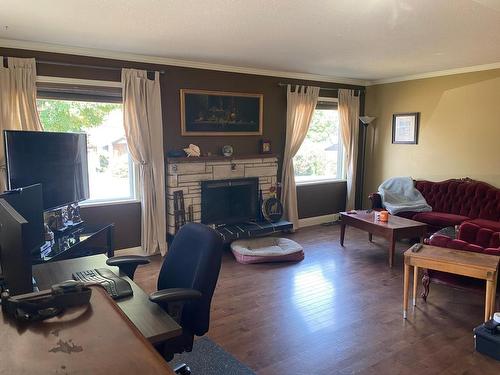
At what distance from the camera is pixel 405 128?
6145 millimetres

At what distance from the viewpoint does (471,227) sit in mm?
3246

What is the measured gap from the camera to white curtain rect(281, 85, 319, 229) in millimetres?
5812

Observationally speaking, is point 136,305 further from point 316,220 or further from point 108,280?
point 316,220

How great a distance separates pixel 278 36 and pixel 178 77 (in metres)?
1.71

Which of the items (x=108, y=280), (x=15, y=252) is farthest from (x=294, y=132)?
(x=15, y=252)

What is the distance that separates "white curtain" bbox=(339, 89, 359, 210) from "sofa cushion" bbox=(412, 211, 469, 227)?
5.09 ft

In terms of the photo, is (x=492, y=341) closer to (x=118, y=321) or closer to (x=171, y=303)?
(x=171, y=303)

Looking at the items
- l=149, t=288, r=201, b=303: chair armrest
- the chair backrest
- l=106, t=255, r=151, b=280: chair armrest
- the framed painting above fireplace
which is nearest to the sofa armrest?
the chair backrest

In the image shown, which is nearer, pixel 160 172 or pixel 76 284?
pixel 76 284

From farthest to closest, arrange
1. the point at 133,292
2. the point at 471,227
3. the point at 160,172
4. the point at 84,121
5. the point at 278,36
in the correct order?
the point at 160,172, the point at 84,121, the point at 278,36, the point at 471,227, the point at 133,292

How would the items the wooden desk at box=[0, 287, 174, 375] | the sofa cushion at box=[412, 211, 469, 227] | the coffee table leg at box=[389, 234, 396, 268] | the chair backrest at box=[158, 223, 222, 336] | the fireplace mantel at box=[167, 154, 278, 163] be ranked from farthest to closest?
the sofa cushion at box=[412, 211, 469, 227] → the fireplace mantel at box=[167, 154, 278, 163] → the coffee table leg at box=[389, 234, 396, 268] → the chair backrest at box=[158, 223, 222, 336] → the wooden desk at box=[0, 287, 174, 375]

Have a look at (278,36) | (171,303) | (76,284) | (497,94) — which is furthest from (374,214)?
(76,284)

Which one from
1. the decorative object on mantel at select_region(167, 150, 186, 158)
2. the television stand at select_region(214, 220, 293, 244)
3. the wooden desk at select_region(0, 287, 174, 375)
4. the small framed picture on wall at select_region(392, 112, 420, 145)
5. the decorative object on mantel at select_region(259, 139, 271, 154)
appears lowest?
the television stand at select_region(214, 220, 293, 244)

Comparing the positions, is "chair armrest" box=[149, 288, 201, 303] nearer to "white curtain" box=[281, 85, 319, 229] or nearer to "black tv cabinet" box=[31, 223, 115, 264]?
"black tv cabinet" box=[31, 223, 115, 264]
